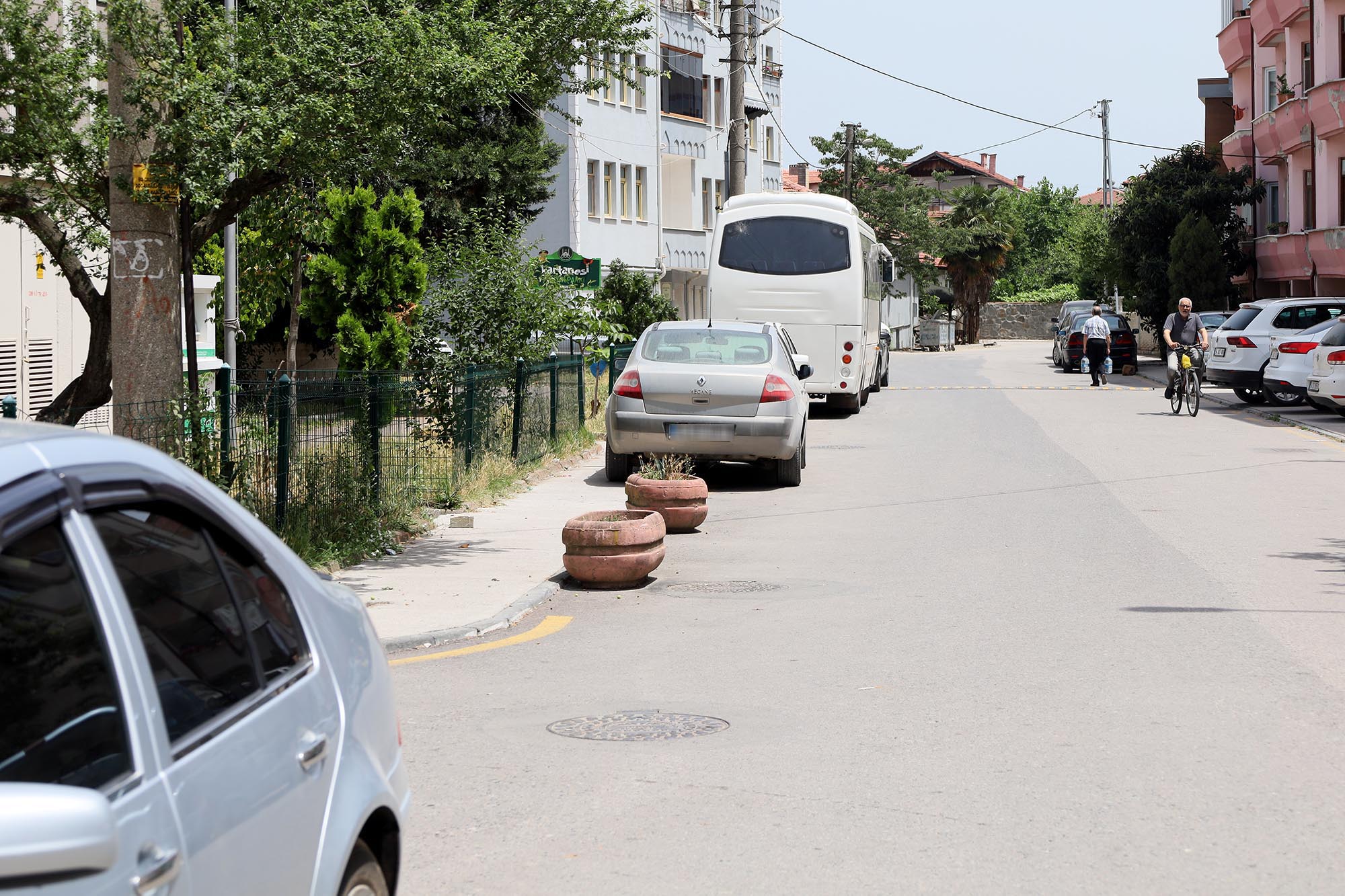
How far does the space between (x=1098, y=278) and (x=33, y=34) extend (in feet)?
258

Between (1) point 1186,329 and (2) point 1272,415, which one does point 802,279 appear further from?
(2) point 1272,415

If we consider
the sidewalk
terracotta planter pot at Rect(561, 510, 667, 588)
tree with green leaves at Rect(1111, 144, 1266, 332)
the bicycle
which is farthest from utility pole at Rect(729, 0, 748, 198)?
tree with green leaves at Rect(1111, 144, 1266, 332)

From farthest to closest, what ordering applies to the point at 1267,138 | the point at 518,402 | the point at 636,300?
1. the point at 1267,138
2. the point at 636,300
3. the point at 518,402

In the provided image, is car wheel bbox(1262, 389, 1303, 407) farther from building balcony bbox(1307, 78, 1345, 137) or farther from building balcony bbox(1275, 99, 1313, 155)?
building balcony bbox(1275, 99, 1313, 155)

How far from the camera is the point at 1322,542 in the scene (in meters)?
12.7

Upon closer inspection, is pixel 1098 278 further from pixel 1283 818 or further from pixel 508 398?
pixel 1283 818

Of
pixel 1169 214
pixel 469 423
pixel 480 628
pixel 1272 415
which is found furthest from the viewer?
pixel 1169 214

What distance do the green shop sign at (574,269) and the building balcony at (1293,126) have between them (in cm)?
2583

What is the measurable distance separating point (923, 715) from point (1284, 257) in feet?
139

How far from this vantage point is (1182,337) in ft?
90.9

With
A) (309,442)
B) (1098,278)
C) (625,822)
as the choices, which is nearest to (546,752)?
(625,822)

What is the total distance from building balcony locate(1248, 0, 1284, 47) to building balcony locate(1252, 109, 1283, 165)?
6.81 feet

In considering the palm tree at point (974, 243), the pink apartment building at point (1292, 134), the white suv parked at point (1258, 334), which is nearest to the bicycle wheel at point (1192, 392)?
the white suv parked at point (1258, 334)

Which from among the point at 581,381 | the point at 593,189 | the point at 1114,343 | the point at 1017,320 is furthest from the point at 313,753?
the point at 1017,320
